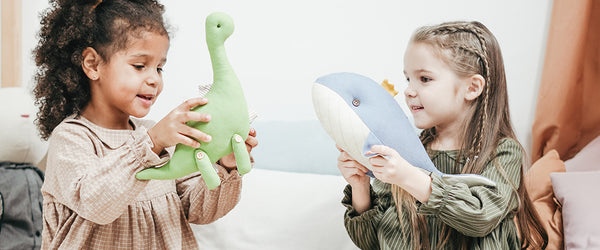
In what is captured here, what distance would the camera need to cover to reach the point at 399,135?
856 millimetres

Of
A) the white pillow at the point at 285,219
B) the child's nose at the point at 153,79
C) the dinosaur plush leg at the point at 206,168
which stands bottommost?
the white pillow at the point at 285,219

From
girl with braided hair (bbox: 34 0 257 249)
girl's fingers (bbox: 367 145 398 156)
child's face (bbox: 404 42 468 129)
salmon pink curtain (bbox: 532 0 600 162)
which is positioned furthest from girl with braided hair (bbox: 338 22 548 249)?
salmon pink curtain (bbox: 532 0 600 162)

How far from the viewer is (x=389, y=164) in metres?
0.82

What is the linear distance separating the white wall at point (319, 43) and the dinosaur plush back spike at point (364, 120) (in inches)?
24.6

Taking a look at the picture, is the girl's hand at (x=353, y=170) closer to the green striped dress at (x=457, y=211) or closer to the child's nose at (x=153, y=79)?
the green striped dress at (x=457, y=211)

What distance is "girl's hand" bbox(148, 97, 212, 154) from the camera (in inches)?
31.3

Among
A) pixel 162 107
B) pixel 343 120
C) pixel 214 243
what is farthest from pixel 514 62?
pixel 162 107

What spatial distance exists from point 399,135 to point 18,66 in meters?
1.62

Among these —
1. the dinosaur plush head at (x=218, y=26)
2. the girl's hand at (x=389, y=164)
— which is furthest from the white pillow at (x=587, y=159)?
the dinosaur plush head at (x=218, y=26)

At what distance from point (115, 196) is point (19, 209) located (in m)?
0.82

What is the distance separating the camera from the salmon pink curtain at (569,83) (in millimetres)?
1334

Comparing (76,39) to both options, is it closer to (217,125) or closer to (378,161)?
(217,125)

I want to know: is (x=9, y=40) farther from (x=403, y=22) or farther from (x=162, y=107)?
(x=403, y=22)

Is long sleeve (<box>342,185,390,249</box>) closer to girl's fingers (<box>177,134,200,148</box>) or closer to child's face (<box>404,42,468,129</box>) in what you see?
child's face (<box>404,42,468,129</box>)
